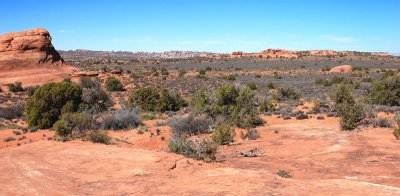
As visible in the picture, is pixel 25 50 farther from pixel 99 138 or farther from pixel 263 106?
pixel 99 138

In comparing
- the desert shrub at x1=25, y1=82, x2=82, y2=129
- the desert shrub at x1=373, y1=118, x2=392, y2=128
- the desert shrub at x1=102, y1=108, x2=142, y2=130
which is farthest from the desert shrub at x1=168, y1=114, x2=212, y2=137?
the desert shrub at x1=373, y1=118, x2=392, y2=128

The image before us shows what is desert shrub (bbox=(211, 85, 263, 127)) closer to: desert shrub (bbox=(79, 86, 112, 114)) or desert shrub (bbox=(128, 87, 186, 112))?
desert shrub (bbox=(128, 87, 186, 112))

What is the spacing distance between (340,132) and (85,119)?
11466 millimetres

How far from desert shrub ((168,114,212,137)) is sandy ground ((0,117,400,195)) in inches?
126

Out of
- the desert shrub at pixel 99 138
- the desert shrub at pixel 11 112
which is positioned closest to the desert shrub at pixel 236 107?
the desert shrub at pixel 99 138

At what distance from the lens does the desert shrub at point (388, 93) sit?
2247 centimetres

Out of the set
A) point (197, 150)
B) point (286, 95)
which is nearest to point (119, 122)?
point (197, 150)

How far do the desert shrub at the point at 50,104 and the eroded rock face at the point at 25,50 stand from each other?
20865 mm

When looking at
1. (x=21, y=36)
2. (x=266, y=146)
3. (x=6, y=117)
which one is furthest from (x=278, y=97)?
(x=21, y=36)

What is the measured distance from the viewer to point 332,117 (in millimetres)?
19281

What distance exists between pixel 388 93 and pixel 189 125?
1391 centimetres

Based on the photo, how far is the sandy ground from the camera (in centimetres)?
714

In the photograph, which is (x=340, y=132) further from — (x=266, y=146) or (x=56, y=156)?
(x=56, y=156)

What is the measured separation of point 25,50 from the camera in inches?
1551
